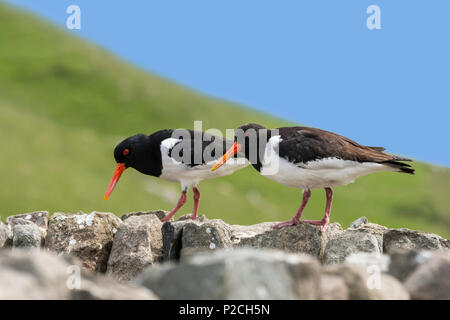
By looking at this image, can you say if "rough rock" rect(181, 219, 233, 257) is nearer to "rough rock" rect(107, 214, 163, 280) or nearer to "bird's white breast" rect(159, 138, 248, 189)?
"rough rock" rect(107, 214, 163, 280)

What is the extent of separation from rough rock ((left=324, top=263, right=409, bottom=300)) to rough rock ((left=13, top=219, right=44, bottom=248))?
5596mm

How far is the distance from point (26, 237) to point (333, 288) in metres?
5.90

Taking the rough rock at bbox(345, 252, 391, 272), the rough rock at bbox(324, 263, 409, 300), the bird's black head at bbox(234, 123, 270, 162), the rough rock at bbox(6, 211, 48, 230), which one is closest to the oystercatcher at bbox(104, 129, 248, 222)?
the rough rock at bbox(6, 211, 48, 230)

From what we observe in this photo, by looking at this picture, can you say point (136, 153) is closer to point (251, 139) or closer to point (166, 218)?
point (166, 218)

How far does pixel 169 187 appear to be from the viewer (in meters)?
54.2

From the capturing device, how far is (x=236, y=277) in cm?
499

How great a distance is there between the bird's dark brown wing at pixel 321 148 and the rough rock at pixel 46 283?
16.4ft

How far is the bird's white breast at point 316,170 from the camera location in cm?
969

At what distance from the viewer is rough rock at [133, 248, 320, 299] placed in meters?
4.94

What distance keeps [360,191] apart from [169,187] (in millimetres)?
19665

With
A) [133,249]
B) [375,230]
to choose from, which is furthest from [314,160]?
[133,249]

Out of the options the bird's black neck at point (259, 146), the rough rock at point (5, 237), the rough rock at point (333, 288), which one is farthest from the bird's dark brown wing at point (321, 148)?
the rough rock at point (5, 237)
